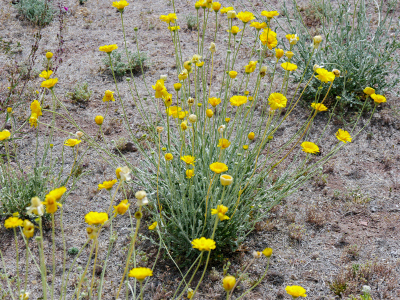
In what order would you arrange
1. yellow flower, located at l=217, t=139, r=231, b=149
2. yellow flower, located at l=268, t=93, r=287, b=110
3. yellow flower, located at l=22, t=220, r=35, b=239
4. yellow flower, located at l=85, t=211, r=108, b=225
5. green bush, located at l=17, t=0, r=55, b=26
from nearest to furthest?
yellow flower, located at l=22, t=220, r=35, b=239
yellow flower, located at l=85, t=211, r=108, b=225
yellow flower, located at l=217, t=139, r=231, b=149
yellow flower, located at l=268, t=93, r=287, b=110
green bush, located at l=17, t=0, r=55, b=26

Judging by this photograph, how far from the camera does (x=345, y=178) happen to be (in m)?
2.93

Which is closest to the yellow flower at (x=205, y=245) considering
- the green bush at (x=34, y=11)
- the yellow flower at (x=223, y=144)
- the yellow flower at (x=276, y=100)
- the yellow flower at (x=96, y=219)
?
the yellow flower at (x=96, y=219)

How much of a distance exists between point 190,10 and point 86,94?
2712mm

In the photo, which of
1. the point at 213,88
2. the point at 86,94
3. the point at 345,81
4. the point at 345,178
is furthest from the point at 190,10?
the point at 345,178

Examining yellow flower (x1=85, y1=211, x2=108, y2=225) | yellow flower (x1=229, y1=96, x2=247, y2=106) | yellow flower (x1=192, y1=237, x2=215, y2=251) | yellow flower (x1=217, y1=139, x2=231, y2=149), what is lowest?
yellow flower (x1=192, y1=237, x2=215, y2=251)

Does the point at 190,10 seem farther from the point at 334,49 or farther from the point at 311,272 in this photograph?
the point at 311,272

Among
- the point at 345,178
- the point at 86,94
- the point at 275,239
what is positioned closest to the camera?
the point at 275,239

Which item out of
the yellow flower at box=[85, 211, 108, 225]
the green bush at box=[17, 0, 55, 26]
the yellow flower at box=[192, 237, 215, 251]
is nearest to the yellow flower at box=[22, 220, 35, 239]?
the yellow flower at box=[85, 211, 108, 225]

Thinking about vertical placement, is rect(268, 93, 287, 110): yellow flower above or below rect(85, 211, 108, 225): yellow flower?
above

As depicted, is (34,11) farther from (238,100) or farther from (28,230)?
(28,230)

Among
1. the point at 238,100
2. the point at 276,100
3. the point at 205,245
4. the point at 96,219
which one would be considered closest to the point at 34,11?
the point at 238,100

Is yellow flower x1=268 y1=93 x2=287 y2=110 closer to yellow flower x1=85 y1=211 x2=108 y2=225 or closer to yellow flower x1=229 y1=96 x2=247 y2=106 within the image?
yellow flower x1=229 y1=96 x2=247 y2=106

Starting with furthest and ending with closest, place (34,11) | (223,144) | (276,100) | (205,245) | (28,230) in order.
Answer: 1. (34,11)
2. (276,100)
3. (223,144)
4. (205,245)
5. (28,230)

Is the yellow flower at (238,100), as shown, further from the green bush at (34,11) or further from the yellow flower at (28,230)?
the green bush at (34,11)
